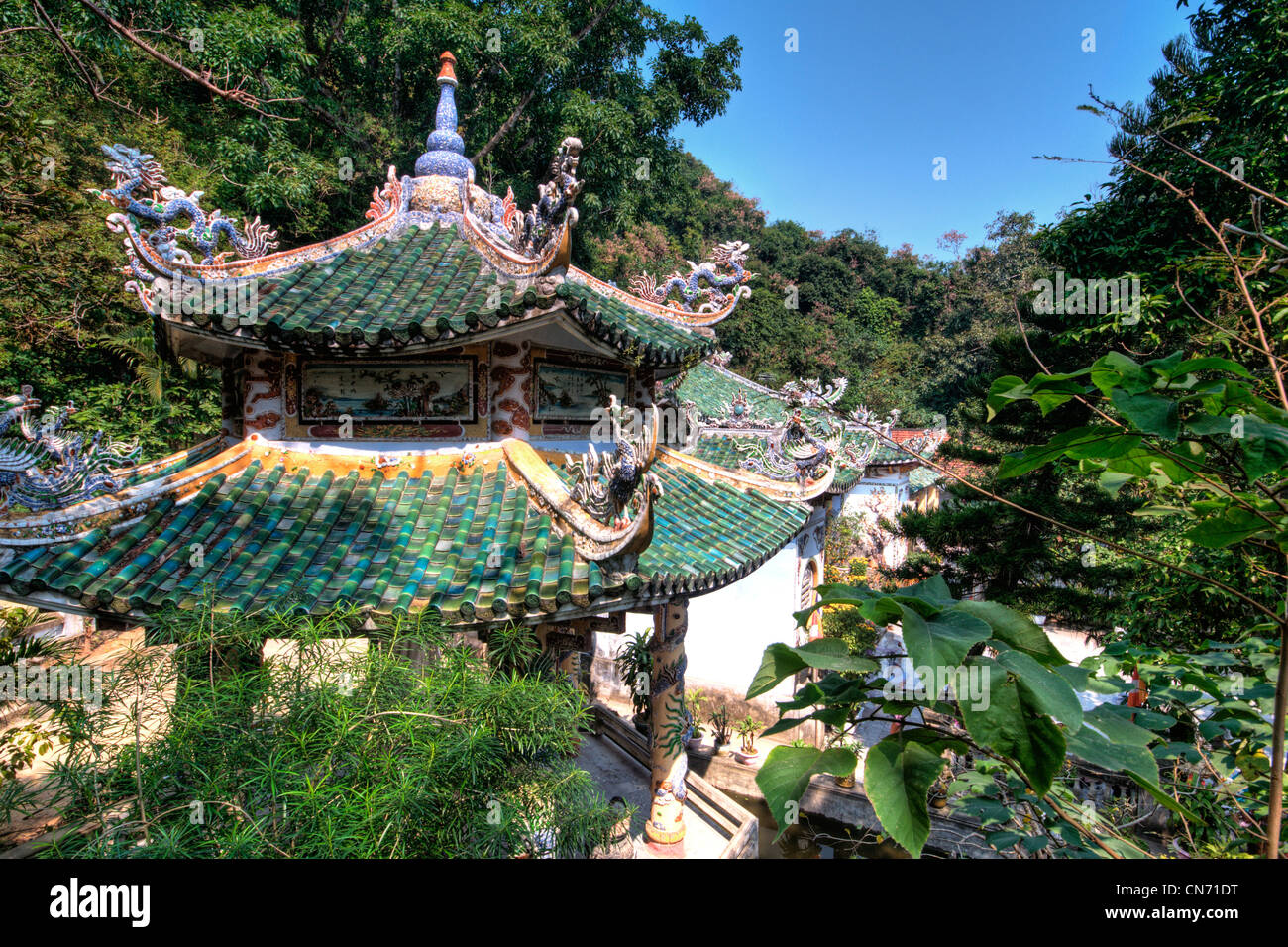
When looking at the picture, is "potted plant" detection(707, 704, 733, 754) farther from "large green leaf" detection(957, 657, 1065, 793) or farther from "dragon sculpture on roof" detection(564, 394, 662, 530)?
"large green leaf" detection(957, 657, 1065, 793)

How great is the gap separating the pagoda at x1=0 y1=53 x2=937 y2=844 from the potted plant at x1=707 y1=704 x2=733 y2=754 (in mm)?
5038

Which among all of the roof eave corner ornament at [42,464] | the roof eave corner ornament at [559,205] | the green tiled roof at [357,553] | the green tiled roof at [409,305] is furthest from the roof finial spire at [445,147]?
the roof eave corner ornament at [42,464]

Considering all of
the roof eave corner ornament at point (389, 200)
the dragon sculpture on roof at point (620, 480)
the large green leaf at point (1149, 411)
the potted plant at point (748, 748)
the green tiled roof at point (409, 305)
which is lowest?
the potted plant at point (748, 748)

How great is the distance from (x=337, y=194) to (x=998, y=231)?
50027 millimetres

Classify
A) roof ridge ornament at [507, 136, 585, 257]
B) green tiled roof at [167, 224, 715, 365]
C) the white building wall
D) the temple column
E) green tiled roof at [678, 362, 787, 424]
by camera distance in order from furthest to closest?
green tiled roof at [678, 362, 787, 424], the white building wall, the temple column, green tiled roof at [167, 224, 715, 365], roof ridge ornament at [507, 136, 585, 257]

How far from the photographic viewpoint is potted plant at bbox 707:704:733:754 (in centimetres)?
1142

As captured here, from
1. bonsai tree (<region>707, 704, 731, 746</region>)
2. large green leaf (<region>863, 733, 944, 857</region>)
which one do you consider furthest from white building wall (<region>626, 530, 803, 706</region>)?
large green leaf (<region>863, 733, 944, 857</region>)

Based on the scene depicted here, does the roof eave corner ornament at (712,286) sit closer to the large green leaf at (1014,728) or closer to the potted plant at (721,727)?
the large green leaf at (1014,728)

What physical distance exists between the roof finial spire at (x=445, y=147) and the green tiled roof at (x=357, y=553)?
3.91m

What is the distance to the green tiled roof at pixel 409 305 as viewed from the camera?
4832mm

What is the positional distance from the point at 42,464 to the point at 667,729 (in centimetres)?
593
